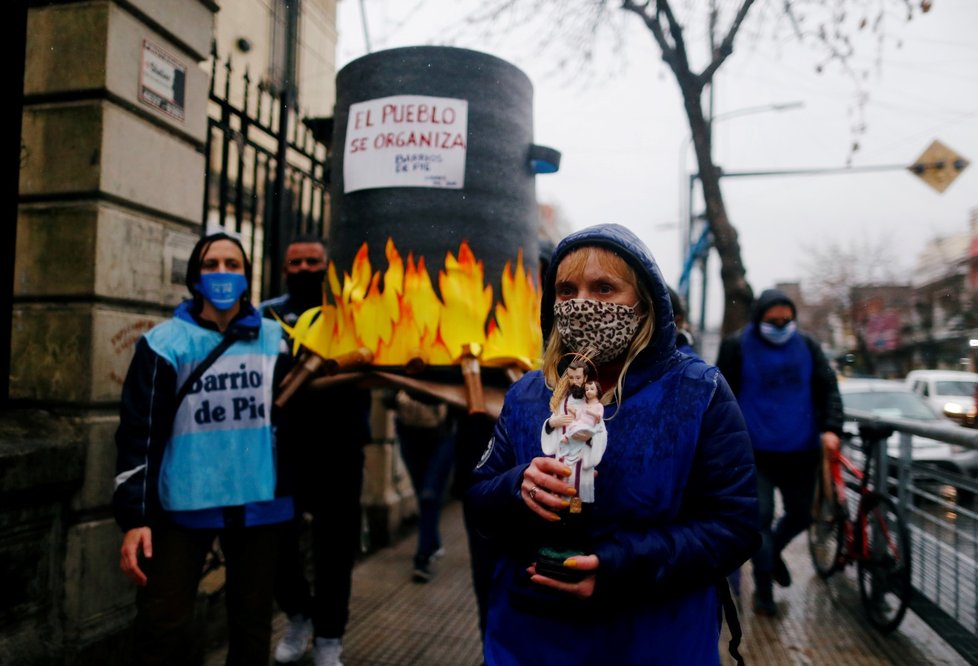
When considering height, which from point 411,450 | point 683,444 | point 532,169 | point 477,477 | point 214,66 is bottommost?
point 411,450

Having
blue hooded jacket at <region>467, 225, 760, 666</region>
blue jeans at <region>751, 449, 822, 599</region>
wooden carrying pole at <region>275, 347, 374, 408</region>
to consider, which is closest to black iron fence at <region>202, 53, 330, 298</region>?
wooden carrying pole at <region>275, 347, 374, 408</region>

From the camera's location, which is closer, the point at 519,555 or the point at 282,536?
the point at 519,555

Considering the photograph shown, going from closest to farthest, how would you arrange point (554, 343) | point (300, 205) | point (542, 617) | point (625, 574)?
point (625, 574)
point (542, 617)
point (554, 343)
point (300, 205)

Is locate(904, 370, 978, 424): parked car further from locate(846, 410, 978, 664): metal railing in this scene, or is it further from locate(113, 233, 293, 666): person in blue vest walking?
Answer: locate(113, 233, 293, 666): person in blue vest walking

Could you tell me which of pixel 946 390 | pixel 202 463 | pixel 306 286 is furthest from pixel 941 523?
pixel 946 390

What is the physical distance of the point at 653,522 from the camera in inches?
63.9

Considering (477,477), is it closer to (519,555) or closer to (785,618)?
(519,555)

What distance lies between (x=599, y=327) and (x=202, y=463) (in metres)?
1.78

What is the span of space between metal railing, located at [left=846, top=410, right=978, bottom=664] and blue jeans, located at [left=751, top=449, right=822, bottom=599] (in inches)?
18.1

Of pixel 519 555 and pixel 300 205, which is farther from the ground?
pixel 300 205

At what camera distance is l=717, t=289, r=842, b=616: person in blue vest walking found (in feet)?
15.4

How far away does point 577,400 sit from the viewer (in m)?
1.59

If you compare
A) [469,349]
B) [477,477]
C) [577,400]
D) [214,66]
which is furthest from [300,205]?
[577,400]

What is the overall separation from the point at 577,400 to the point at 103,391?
2.55 metres
